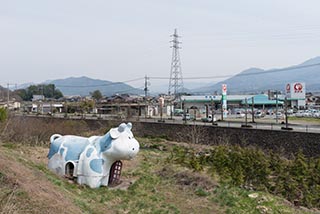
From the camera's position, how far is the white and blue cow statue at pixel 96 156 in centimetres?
1073

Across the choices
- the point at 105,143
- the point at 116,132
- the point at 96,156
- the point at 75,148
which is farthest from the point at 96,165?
the point at 116,132

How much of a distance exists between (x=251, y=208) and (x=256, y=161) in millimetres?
3511

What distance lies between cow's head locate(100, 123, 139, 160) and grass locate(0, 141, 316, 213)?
972 mm

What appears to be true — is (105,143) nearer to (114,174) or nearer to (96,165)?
(96,165)

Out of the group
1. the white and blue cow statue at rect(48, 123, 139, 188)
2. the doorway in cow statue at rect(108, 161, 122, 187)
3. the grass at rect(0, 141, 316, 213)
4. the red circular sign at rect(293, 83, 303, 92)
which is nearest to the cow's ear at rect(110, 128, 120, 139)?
the white and blue cow statue at rect(48, 123, 139, 188)

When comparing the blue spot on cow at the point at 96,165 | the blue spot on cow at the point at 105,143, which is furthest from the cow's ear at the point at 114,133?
the blue spot on cow at the point at 96,165

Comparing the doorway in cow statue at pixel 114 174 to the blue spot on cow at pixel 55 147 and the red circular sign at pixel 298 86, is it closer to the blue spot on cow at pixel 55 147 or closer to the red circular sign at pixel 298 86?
the blue spot on cow at pixel 55 147

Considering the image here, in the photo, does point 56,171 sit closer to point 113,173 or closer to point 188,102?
point 113,173

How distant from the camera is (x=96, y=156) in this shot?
10.9 metres

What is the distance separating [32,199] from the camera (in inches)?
241

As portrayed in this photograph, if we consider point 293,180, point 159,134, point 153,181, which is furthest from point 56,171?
point 159,134

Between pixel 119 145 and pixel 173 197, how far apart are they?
2230 millimetres

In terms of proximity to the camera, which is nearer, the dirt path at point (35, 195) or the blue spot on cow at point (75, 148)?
the dirt path at point (35, 195)

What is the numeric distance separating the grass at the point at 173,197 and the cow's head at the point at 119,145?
97 cm
